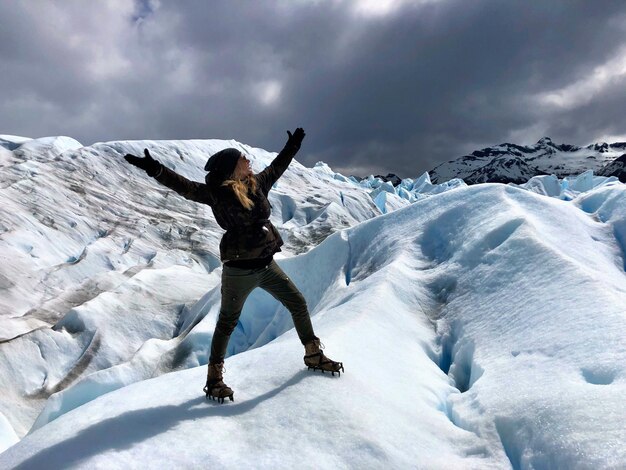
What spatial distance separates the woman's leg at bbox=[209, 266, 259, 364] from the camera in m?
3.30

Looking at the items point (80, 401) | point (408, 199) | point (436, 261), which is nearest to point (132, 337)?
point (80, 401)

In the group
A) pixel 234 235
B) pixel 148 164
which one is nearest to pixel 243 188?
pixel 234 235

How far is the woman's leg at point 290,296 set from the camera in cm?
347

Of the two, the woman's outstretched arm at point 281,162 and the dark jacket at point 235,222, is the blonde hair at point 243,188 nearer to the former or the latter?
the dark jacket at point 235,222

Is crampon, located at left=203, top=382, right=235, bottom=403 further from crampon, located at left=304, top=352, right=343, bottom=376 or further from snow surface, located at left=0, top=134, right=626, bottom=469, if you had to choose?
crampon, located at left=304, top=352, right=343, bottom=376

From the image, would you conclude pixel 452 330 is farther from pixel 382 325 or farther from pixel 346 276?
pixel 346 276

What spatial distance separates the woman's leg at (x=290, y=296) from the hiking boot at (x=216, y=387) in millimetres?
722

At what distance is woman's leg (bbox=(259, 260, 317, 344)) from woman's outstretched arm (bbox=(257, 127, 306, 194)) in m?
0.71

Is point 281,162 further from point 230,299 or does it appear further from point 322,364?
point 322,364

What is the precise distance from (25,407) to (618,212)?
17.5 meters

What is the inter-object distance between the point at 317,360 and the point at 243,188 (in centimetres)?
158

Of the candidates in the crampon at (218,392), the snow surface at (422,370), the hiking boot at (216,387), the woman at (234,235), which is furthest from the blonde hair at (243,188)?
the snow surface at (422,370)

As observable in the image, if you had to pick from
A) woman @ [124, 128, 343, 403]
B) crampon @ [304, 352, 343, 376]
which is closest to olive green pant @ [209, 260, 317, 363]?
woman @ [124, 128, 343, 403]

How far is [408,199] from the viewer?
226 ft
